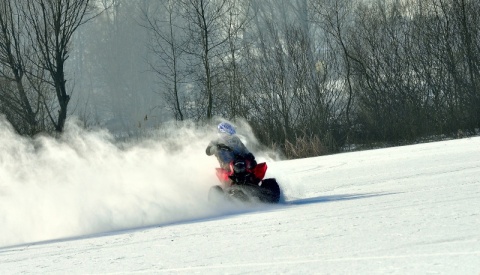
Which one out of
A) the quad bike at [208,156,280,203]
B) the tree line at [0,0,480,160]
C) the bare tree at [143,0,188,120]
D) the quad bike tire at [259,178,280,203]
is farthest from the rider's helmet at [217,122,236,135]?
the bare tree at [143,0,188,120]

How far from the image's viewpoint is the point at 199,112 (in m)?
33.1

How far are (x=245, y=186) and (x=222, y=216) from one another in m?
1.11

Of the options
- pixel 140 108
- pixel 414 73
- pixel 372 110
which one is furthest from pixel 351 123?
pixel 140 108

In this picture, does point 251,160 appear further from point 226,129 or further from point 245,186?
point 226,129

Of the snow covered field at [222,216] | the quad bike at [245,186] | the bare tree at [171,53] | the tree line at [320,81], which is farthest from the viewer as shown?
the bare tree at [171,53]

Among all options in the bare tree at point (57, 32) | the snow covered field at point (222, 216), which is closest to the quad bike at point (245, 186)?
the snow covered field at point (222, 216)

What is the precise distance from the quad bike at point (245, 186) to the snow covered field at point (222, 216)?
261mm

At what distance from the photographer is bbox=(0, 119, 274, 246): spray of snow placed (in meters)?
11.7

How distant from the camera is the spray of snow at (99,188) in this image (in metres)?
11.7

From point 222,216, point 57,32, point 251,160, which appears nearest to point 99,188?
point 251,160

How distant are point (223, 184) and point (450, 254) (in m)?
7.37

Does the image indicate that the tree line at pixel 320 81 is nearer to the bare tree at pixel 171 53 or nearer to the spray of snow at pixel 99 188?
the bare tree at pixel 171 53

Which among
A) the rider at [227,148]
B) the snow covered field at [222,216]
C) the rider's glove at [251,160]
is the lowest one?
the snow covered field at [222,216]

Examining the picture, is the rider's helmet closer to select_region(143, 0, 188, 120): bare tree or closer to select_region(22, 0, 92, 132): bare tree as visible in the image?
select_region(22, 0, 92, 132): bare tree
